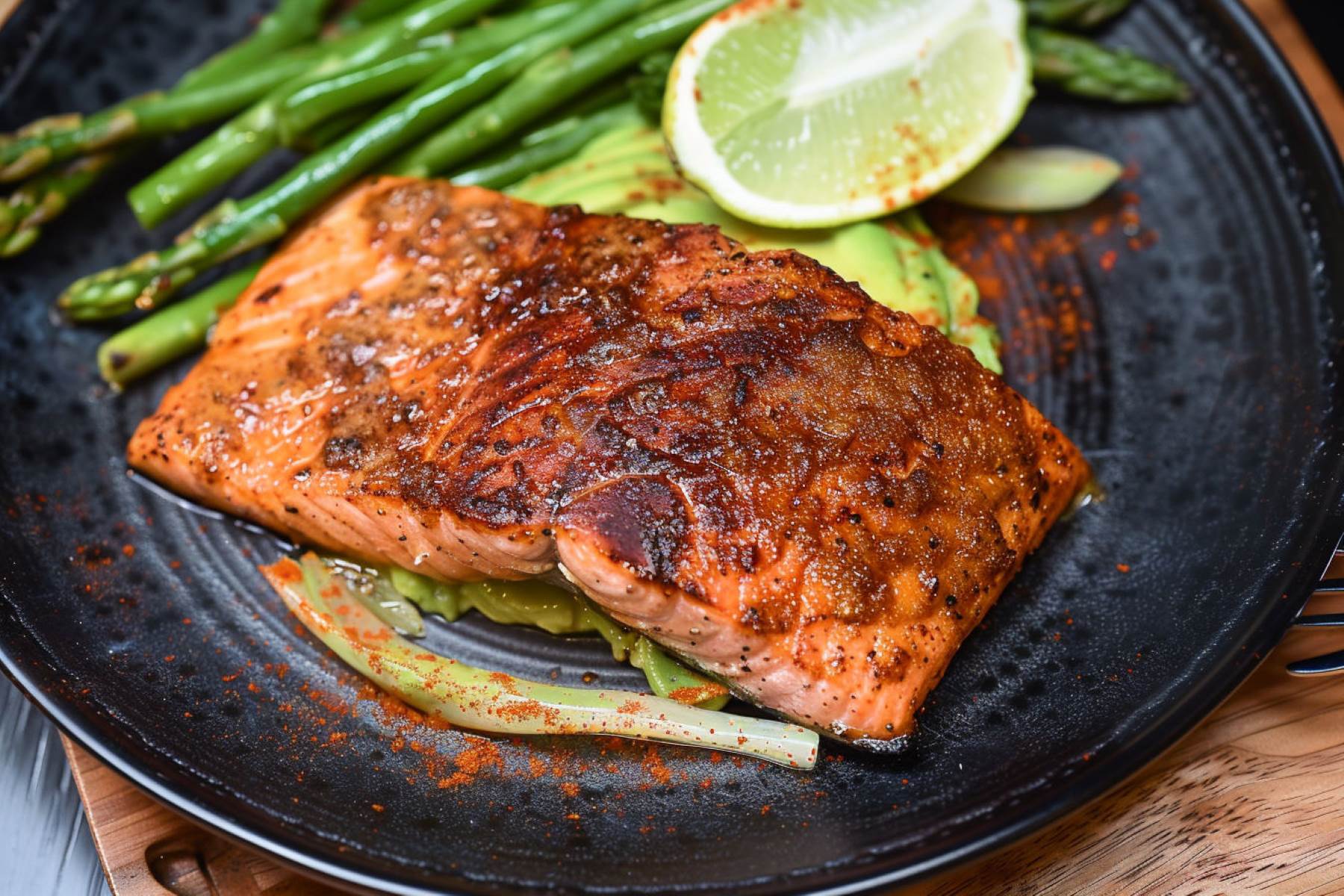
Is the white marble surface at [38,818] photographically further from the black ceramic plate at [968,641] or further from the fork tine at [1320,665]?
the fork tine at [1320,665]

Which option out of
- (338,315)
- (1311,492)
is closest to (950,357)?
(1311,492)

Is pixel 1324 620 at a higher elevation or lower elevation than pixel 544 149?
lower

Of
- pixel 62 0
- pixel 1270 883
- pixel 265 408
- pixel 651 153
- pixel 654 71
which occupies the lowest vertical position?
pixel 1270 883

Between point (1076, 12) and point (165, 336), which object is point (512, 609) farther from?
point (1076, 12)

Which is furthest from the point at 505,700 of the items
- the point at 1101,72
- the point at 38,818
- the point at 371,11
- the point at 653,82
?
Answer: the point at 1101,72

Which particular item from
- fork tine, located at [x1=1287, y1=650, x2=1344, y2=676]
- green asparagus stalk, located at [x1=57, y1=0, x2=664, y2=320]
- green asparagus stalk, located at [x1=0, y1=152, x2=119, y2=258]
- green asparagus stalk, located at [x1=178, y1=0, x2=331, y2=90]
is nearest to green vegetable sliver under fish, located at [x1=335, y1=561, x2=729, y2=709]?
green asparagus stalk, located at [x1=57, y1=0, x2=664, y2=320]

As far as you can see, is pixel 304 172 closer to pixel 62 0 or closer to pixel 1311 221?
pixel 62 0
